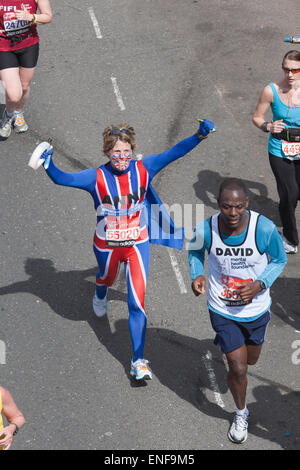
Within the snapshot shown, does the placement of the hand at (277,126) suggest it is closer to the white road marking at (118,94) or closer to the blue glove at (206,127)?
the blue glove at (206,127)

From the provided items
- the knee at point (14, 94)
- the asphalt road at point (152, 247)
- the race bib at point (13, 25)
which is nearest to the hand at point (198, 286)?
the asphalt road at point (152, 247)

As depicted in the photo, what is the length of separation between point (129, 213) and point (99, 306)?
1375 millimetres

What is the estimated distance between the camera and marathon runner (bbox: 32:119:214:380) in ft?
24.1

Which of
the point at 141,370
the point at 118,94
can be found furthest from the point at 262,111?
the point at 118,94

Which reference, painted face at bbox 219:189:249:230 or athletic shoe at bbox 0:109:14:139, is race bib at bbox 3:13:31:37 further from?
painted face at bbox 219:189:249:230

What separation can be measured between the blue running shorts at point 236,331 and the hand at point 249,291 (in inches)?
13.1

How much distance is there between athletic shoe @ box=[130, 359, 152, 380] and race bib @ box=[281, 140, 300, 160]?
2.87 metres

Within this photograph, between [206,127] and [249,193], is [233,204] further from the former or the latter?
[249,193]

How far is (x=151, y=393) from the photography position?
7719 millimetres

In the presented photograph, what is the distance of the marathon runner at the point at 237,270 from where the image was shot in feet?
21.2

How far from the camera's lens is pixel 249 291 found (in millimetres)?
6469

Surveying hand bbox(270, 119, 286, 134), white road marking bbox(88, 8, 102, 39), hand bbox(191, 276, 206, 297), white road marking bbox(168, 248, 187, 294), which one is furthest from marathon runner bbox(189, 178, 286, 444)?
white road marking bbox(88, 8, 102, 39)
